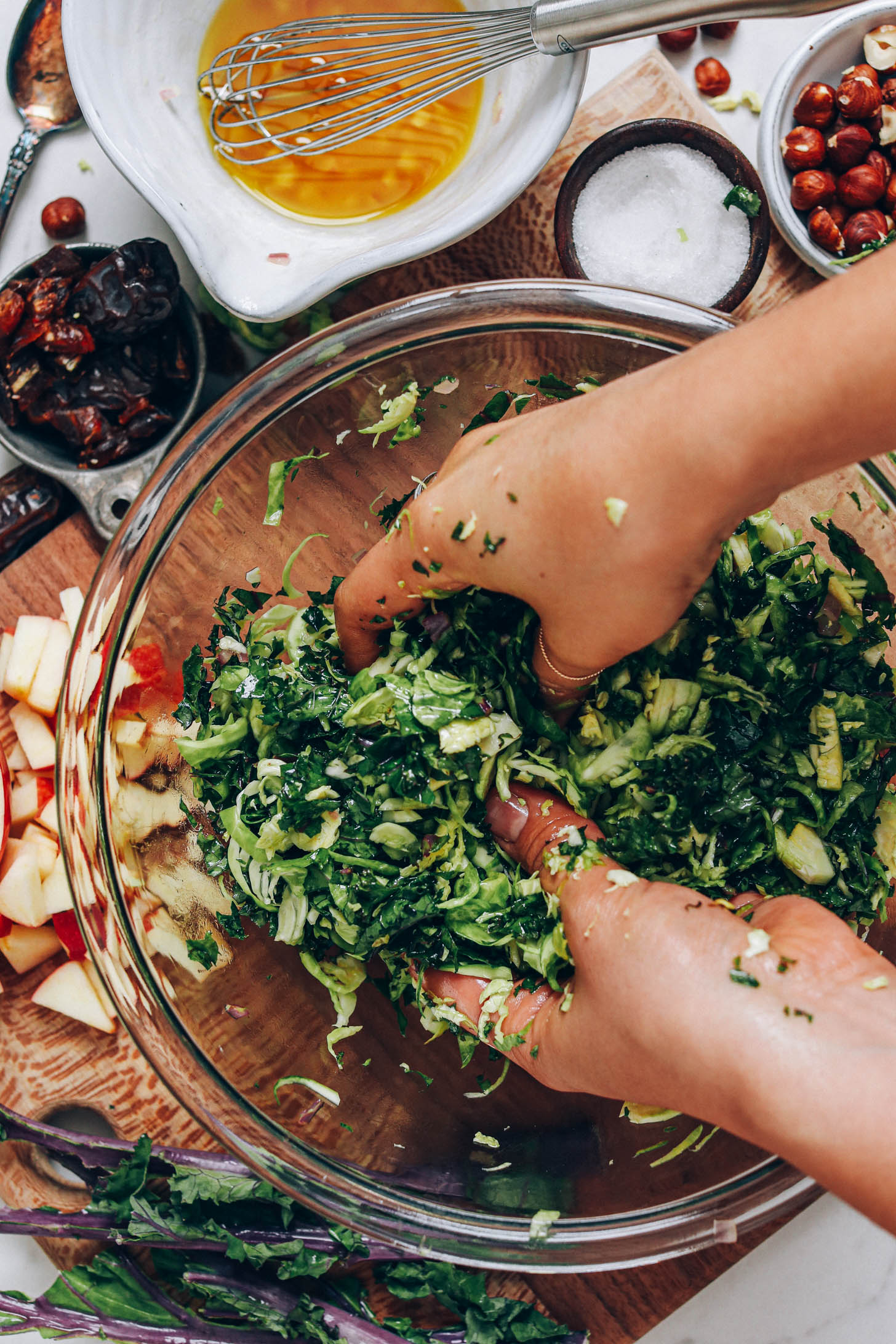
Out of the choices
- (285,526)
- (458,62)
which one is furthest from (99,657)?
(458,62)

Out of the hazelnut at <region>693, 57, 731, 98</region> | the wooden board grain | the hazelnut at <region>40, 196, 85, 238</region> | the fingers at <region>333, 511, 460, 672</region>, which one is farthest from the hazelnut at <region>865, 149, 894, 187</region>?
the hazelnut at <region>40, 196, 85, 238</region>

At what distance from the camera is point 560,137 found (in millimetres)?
1826

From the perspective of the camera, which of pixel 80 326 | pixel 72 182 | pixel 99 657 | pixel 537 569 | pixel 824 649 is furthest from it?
pixel 72 182

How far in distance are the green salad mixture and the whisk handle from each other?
852 mm

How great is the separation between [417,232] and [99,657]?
976mm

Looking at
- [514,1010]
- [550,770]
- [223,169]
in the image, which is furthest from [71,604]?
[514,1010]

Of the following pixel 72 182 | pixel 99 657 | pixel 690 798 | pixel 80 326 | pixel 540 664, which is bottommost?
pixel 690 798

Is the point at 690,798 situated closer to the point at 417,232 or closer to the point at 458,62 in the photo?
the point at 417,232

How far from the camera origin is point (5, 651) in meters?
2.10

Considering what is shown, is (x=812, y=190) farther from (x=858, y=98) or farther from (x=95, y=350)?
(x=95, y=350)

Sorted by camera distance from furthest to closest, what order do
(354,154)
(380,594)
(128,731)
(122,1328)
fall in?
(354,154) → (122,1328) → (128,731) → (380,594)

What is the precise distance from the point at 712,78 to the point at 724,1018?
6.41 ft

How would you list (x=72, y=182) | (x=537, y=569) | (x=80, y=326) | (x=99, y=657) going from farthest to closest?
(x=72, y=182)
(x=80, y=326)
(x=99, y=657)
(x=537, y=569)

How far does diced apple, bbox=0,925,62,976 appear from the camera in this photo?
6.70 feet
